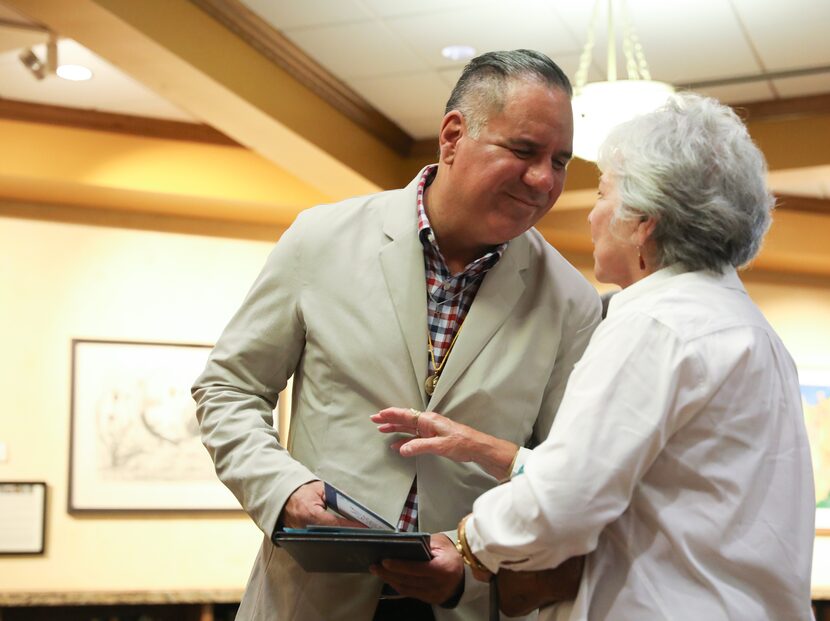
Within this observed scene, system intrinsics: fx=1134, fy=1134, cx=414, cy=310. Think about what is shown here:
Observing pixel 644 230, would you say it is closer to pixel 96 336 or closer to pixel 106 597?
pixel 106 597

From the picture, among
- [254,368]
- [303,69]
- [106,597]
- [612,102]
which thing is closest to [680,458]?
[254,368]

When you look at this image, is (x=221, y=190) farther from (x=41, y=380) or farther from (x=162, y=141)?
(x=41, y=380)

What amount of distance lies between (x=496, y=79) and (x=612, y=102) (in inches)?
73.4

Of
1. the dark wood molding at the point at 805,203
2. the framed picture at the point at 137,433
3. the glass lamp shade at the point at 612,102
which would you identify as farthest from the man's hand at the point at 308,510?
the dark wood molding at the point at 805,203

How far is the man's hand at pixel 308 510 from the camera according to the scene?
176 cm

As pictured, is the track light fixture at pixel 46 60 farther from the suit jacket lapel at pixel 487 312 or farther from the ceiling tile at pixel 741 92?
the suit jacket lapel at pixel 487 312

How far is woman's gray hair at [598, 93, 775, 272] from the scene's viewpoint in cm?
158

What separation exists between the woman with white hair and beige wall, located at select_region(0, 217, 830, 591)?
4929mm

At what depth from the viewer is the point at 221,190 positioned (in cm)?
618

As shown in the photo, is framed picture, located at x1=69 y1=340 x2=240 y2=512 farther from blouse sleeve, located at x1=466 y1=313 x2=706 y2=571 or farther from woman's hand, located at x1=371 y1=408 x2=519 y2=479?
blouse sleeve, located at x1=466 y1=313 x2=706 y2=571

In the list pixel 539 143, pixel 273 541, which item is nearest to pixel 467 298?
pixel 539 143

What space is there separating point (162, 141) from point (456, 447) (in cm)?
466

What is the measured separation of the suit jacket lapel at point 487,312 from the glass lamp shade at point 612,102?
171 cm

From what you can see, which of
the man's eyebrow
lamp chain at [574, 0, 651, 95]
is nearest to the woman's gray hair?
the man's eyebrow
